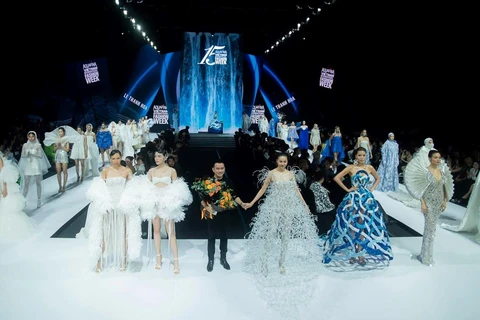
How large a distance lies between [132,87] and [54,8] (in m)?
11.8

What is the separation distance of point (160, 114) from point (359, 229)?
76.5 feet

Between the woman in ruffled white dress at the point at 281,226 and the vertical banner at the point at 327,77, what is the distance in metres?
16.4

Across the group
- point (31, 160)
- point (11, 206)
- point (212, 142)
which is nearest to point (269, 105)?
point (212, 142)

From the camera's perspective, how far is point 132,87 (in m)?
25.4

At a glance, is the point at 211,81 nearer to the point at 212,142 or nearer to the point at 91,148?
the point at 212,142

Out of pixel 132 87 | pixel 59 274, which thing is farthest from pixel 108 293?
pixel 132 87

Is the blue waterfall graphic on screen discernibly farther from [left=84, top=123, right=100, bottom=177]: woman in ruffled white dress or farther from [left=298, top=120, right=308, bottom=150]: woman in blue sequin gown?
[left=84, top=123, right=100, bottom=177]: woman in ruffled white dress

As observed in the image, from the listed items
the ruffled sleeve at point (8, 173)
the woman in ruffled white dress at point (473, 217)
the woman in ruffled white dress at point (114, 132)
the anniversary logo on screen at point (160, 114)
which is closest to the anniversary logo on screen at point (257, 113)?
the anniversary logo on screen at point (160, 114)

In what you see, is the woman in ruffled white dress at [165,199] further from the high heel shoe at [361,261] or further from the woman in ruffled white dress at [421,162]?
the woman in ruffled white dress at [421,162]

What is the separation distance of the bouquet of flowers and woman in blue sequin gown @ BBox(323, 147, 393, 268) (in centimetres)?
147

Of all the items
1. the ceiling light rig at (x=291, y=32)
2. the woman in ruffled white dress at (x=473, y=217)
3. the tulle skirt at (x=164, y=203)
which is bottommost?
the woman in ruffled white dress at (x=473, y=217)

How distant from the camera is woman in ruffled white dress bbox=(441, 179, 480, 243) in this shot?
721cm

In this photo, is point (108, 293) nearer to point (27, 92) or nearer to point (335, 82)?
point (27, 92)

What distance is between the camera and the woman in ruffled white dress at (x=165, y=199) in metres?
5.43
